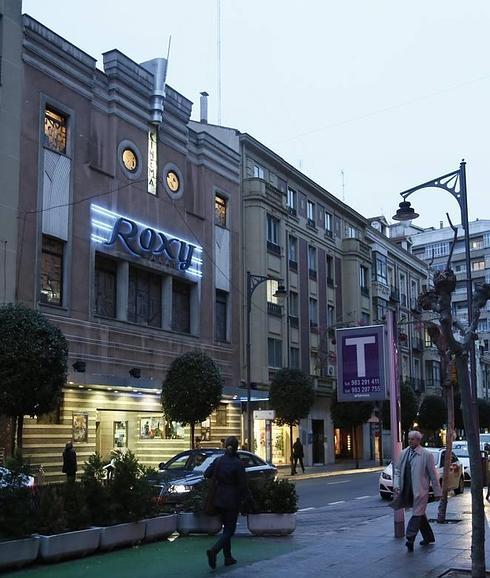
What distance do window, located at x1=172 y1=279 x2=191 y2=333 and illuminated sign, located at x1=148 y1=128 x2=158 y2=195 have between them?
419cm

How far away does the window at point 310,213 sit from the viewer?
49.6 meters

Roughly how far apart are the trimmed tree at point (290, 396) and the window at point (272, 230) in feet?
25.7

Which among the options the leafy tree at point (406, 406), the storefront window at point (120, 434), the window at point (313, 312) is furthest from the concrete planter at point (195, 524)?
the leafy tree at point (406, 406)

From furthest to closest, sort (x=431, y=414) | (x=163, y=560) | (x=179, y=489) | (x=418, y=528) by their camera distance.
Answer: (x=431, y=414) → (x=179, y=489) → (x=418, y=528) → (x=163, y=560)

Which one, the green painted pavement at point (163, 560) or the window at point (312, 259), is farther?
the window at point (312, 259)

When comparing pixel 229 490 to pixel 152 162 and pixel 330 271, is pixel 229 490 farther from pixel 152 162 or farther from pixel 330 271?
pixel 330 271

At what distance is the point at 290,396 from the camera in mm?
38594

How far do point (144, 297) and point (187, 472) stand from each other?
15.6m

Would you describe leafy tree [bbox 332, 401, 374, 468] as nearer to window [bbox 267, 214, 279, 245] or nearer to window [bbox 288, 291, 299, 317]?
window [bbox 288, 291, 299, 317]

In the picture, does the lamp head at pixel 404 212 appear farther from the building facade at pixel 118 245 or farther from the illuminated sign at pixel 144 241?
the illuminated sign at pixel 144 241

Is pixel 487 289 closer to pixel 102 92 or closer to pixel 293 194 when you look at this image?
pixel 102 92

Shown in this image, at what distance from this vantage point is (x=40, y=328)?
21984 mm

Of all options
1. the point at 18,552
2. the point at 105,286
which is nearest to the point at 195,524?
the point at 18,552

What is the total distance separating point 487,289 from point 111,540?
631 centimetres
